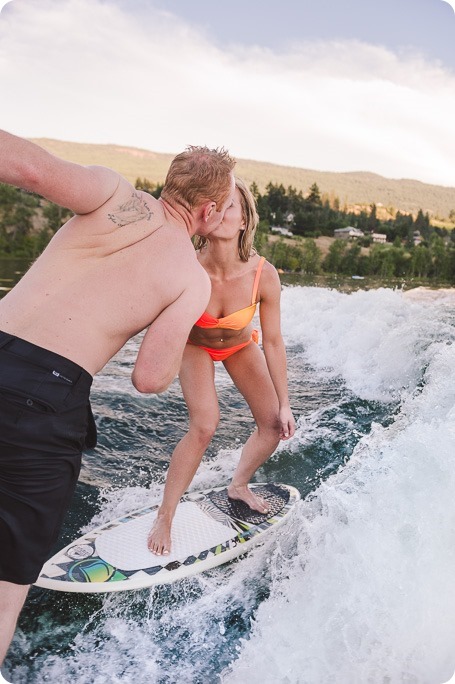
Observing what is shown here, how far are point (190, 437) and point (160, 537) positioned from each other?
714mm

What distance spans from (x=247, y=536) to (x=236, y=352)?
130 cm

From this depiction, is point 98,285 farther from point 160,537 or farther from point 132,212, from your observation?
point 160,537

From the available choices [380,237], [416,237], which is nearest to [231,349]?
[416,237]

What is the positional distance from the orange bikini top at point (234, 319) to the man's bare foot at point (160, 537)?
1.30 m

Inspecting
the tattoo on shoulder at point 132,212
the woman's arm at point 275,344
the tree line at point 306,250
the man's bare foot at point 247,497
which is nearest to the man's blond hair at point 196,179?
the tattoo on shoulder at point 132,212

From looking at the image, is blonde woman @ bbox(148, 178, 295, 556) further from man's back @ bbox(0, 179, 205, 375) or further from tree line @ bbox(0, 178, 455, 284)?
tree line @ bbox(0, 178, 455, 284)

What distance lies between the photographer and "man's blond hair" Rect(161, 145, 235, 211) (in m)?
2.50

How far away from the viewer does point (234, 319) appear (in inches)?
145

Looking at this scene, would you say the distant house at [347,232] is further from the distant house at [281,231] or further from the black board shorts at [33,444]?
the black board shorts at [33,444]

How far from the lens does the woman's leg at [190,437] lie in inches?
141

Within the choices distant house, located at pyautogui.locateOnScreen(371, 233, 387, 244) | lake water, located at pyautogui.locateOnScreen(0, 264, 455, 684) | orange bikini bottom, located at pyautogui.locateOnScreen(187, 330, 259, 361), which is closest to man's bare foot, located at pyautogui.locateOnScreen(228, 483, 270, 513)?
lake water, located at pyautogui.locateOnScreen(0, 264, 455, 684)

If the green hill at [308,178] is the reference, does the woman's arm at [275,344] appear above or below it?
below

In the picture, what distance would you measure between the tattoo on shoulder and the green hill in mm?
111039

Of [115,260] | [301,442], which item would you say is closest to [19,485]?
[115,260]
